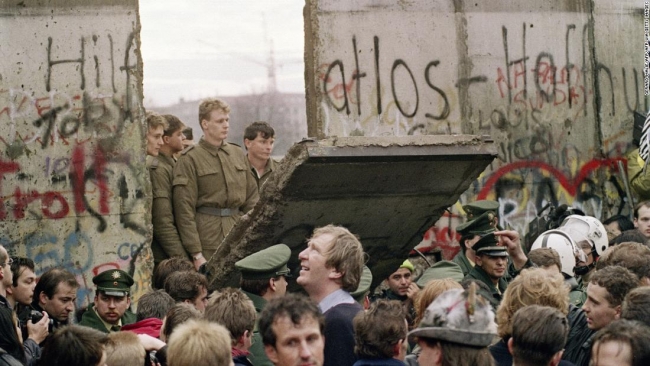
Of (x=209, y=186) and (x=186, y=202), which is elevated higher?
(x=209, y=186)

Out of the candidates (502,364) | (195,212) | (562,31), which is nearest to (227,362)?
(502,364)

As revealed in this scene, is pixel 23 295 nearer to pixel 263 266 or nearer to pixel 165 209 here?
pixel 263 266

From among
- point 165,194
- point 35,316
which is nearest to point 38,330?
point 35,316

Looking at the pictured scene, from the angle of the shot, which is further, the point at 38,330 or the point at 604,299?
the point at 38,330

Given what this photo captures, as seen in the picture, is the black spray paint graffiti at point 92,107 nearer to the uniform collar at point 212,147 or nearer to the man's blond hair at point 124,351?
the uniform collar at point 212,147

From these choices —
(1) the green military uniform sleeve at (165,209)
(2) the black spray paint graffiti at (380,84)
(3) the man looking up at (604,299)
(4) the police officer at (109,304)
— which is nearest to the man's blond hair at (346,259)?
(3) the man looking up at (604,299)

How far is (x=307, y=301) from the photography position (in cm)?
576

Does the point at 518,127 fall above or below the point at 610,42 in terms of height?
below

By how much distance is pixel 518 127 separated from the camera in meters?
13.7

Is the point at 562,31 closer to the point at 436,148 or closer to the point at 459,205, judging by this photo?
the point at 459,205

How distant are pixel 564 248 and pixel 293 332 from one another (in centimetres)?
516

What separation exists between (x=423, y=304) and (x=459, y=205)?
6153mm

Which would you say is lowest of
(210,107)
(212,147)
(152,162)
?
(152,162)

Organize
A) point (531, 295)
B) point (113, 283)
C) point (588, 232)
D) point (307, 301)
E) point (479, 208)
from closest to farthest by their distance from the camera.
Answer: point (307, 301) < point (531, 295) < point (113, 283) < point (479, 208) < point (588, 232)
